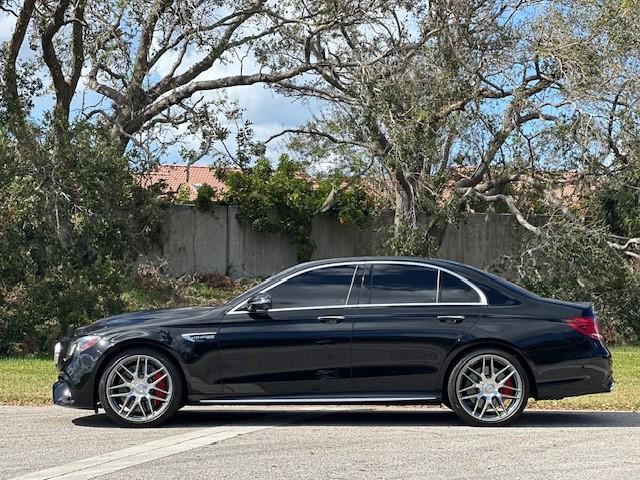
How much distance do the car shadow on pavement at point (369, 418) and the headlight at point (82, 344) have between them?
73cm

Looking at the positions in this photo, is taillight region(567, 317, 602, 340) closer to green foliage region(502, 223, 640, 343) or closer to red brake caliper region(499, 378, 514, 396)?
red brake caliper region(499, 378, 514, 396)

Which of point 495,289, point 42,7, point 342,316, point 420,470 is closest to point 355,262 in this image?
point 342,316

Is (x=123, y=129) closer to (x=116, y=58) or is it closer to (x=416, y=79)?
(x=116, y=58)

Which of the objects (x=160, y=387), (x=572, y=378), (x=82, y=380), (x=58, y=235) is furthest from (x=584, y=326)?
(x=58, y=235)

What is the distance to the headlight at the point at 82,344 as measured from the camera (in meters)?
9.46

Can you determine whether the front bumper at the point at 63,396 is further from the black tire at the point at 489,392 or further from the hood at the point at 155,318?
the black tire at the point at 489,392

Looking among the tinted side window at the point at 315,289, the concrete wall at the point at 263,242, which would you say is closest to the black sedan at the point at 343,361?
the tinted side window at the point at 315,289

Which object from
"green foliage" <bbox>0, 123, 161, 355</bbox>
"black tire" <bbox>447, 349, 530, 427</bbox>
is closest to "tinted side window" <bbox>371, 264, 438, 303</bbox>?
"black tire" <bbox>447, 349, 530, 427</bbox>

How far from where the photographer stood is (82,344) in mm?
9508

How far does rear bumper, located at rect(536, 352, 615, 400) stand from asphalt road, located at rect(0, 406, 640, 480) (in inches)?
13.7

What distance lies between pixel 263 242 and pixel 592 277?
28.1 ft

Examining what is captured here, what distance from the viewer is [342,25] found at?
2044cm

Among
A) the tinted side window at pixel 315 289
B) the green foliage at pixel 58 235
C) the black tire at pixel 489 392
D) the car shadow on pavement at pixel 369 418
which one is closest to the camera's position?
the black tire at pixel 489 392

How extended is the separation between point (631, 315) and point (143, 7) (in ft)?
36.8
